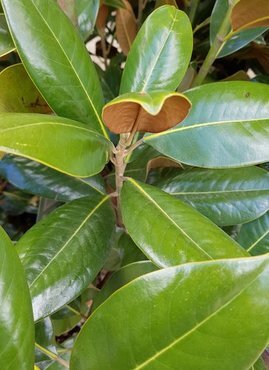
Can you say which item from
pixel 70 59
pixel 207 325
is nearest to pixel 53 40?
pixel 70 59

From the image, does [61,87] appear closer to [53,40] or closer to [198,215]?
[53,40]

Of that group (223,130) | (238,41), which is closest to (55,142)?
(223,130)

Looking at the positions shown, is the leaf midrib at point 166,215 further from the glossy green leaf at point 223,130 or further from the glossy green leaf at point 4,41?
the glossy green leaf at point 4,41

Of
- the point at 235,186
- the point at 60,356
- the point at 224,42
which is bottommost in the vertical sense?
the point at 60,356

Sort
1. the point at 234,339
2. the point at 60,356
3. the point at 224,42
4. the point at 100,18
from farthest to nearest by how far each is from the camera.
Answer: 1. the point at 100,18
2. the point at 224,42
3. the point at 60,356
4. the point at 234,339

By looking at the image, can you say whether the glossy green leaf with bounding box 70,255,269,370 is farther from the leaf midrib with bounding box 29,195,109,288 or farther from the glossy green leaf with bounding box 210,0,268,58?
the glossy green leaf with bounding box 210,0,268,58

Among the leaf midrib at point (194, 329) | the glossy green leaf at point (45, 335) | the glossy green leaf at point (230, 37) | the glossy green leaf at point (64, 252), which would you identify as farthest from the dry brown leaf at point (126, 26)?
the leaf midrib at point (194, 329)

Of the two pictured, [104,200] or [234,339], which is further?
[104,200]
